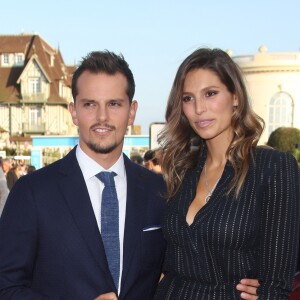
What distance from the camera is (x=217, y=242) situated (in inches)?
111

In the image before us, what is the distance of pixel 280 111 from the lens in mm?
54344

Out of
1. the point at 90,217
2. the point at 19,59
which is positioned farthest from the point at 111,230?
the point at 19,59

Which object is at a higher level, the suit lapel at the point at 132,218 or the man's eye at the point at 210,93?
the man's eye at the point at 210,93

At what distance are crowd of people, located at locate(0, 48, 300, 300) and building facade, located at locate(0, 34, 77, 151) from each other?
44.9 m

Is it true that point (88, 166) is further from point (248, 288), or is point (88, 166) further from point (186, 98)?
point (248, 288)

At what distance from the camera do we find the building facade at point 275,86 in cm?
5334

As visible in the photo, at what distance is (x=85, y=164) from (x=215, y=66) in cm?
87

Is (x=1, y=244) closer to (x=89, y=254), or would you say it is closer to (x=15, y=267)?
(x=15, y=267)

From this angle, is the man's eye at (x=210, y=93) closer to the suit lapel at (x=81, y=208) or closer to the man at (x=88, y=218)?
the man at (x=88, y=218)

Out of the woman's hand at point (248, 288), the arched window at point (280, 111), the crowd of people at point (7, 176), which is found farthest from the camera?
the arched window at point (280, 111)

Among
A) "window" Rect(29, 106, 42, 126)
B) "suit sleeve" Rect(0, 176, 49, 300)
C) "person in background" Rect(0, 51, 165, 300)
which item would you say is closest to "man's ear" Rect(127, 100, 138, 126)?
"person in background" Rect(0, 51, 165, 300)

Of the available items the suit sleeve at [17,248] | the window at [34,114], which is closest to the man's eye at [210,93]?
the suit sleeve at [17,248]

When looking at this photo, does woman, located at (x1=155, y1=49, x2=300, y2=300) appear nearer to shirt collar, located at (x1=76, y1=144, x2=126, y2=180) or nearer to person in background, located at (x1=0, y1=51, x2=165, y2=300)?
person in background, located at (x1=0, y1=51, x2=165, y2=300)

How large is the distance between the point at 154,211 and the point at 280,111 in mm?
52831
